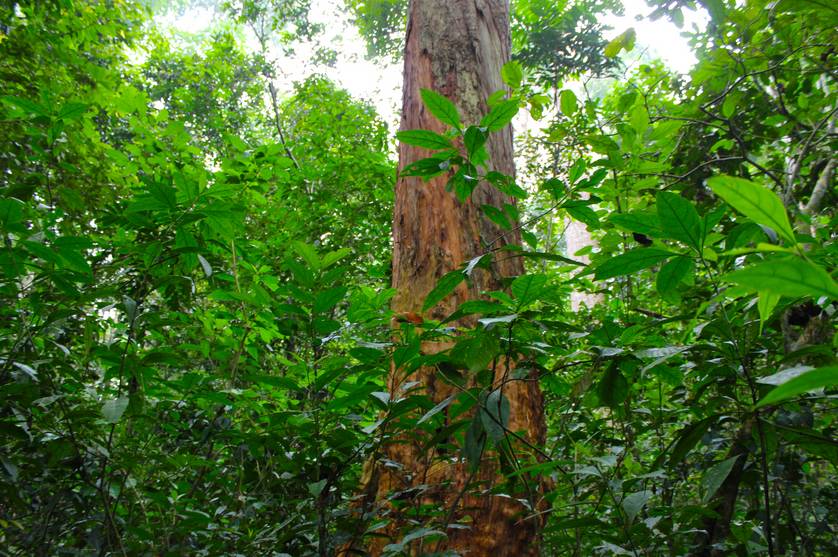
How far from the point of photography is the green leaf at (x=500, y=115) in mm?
962

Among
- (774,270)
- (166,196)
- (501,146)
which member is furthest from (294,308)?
(501,146)

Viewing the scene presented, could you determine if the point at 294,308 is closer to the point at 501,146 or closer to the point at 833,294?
the point at 833,294

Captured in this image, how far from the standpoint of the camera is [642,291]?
263 cm

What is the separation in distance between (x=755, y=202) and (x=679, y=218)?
0.76 feet

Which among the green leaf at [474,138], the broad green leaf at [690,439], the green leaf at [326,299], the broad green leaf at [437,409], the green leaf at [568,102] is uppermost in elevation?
the green leaf at [568,102]

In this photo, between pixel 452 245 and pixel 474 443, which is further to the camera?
pixel 452 245

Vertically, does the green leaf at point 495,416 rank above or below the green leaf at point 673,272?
below

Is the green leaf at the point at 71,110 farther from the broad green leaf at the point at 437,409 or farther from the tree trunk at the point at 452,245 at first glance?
the broad green leaf at the point at 437,409

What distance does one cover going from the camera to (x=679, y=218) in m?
0.64

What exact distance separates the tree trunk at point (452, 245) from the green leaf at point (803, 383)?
76cm

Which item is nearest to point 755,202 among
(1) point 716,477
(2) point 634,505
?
(1) point 716,477

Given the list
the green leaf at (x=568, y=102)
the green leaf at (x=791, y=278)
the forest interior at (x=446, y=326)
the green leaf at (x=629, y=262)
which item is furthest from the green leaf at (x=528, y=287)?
the green leaf at (x=568, y=102)

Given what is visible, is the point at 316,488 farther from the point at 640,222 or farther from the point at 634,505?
the point at 640,222

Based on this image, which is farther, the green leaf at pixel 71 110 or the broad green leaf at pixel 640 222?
the green leaf at pixel 71 110
